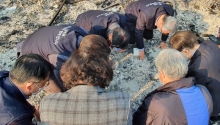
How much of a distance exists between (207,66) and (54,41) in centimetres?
162

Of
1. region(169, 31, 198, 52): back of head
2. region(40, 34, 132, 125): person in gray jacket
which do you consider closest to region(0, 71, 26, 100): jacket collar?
region(40, 34, 132, 125): person in gray jacket

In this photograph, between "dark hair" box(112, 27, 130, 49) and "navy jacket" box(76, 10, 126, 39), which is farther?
"navy jacket" box(76, 10, 126, 39)

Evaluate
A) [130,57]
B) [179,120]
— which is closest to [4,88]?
[179,120]

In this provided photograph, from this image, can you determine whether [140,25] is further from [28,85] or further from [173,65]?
[28,85]

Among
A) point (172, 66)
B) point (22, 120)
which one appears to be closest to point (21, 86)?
point (22, 120)

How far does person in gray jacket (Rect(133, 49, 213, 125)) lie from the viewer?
1.92 m

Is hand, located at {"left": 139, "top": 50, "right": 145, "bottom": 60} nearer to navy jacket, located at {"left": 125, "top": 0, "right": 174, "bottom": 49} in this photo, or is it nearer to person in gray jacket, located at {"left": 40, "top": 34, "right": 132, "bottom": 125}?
navy jacket, located at {"left": 125, "top": 0, "right": 174, "bottom": 49}

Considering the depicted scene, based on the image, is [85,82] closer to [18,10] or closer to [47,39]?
[47,39]

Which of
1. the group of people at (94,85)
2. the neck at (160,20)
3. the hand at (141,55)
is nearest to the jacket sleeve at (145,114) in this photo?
the group of people at (94,85)

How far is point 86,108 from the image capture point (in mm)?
1671

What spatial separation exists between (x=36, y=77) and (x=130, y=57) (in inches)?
84.0

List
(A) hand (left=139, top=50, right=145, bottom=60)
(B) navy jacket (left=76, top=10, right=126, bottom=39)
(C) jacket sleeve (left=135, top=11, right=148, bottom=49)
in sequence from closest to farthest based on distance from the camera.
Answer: (B) navy jacket (left=76, top=10, right=126, bottom=39), (C) jacket sleeve (left=135, top=11, right=148, bottom=49), (A) hand (left=139, top=50, right=145, bottom=60)

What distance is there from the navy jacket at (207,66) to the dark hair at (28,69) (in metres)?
1.50

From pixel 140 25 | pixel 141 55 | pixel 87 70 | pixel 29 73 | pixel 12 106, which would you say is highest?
pixel 87 70
